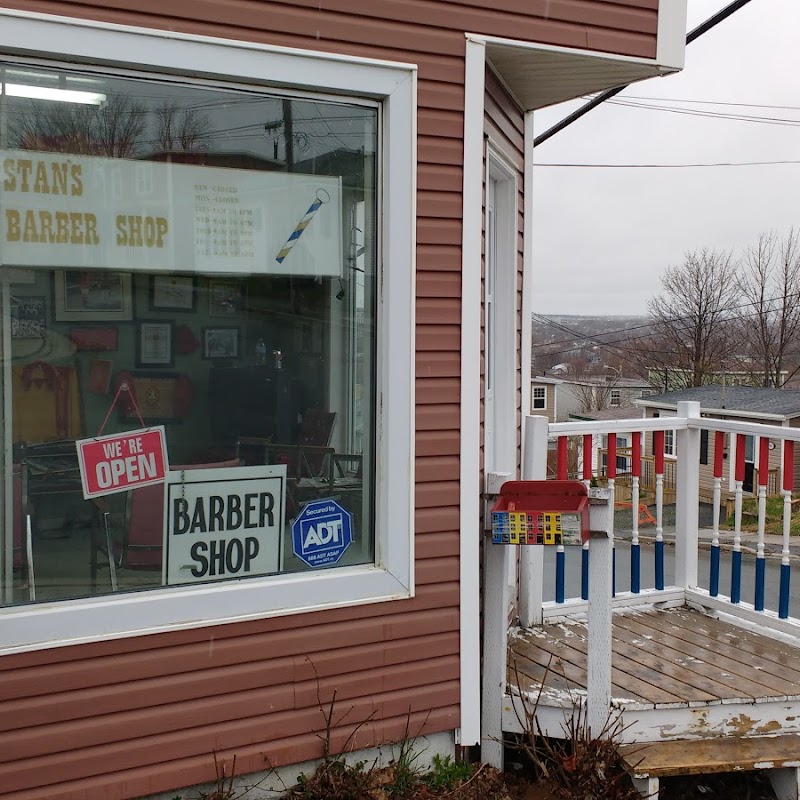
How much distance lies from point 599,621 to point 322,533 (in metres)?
1.10

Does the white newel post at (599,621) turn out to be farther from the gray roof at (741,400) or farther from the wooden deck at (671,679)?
the gray roof at (741,400)

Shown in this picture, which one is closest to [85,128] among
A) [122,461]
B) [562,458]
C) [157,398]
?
[157,398]

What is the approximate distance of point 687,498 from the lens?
15.1 ft

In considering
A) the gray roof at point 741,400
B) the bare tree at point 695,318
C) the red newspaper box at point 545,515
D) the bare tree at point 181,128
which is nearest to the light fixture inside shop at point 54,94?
the bare tree at point 181,128

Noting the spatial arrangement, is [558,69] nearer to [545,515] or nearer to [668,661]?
[545,515]

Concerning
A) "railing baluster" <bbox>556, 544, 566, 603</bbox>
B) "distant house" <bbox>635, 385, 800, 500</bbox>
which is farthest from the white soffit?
"distant house" <bbox>635, 385, 800, 500</bbox>

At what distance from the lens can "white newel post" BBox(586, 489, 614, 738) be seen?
10.5 feet

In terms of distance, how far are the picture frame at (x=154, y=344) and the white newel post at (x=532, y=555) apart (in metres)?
1.87

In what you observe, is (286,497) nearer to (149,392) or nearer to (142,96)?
(149,392)

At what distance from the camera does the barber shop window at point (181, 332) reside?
104 inches

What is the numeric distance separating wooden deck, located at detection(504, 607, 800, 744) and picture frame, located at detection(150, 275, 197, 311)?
1918 mm

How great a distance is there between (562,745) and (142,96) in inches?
113

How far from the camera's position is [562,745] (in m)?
3.39

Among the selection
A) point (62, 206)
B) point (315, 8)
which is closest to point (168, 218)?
point (62, 206)
